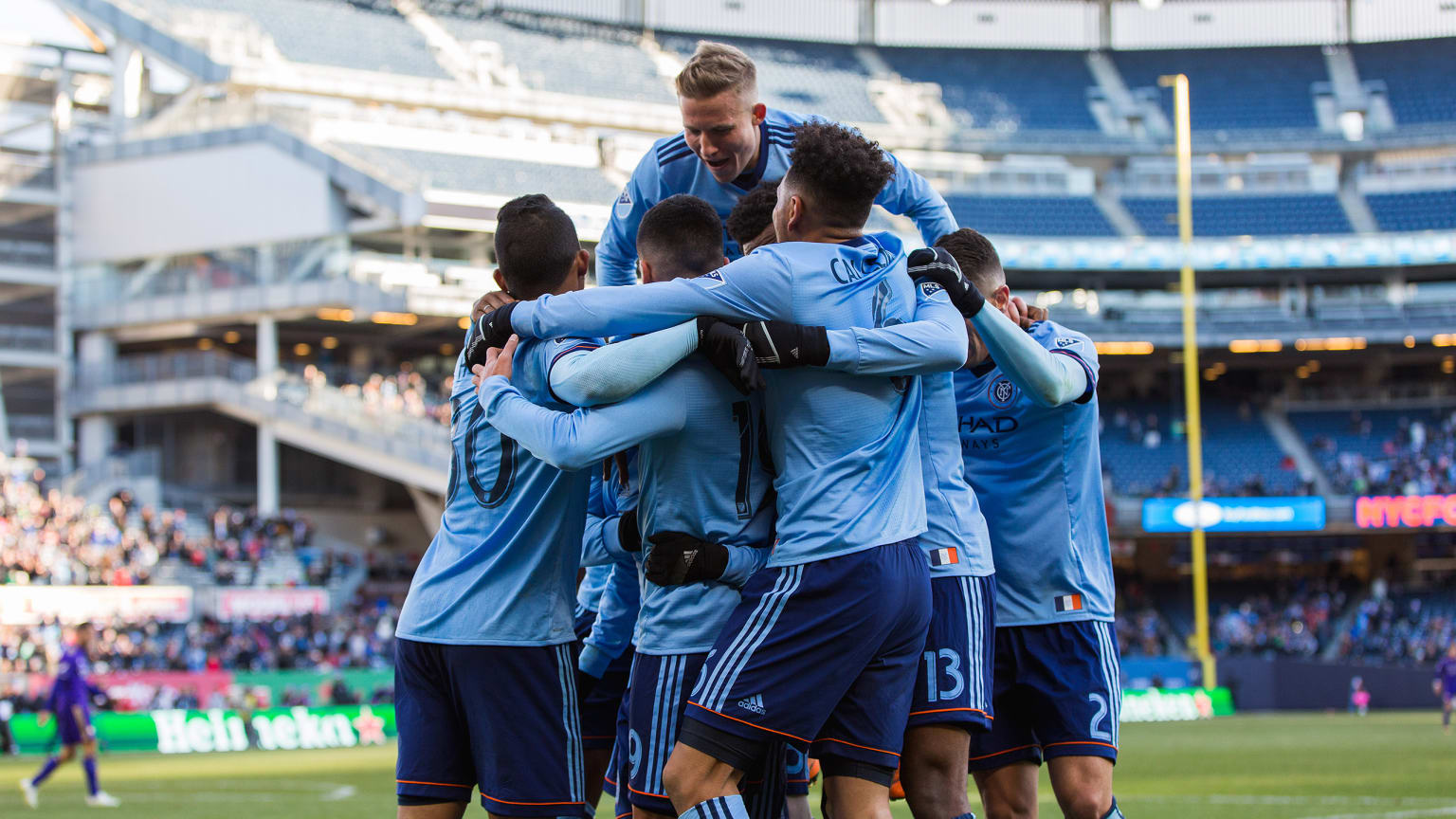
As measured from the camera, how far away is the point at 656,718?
4648 mm

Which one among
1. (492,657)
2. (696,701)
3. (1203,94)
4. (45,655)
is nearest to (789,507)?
(696,701)

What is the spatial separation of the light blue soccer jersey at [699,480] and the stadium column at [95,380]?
41.3 metres

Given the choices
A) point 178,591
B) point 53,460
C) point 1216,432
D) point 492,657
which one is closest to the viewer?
point 492,657

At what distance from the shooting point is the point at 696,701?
444 cm

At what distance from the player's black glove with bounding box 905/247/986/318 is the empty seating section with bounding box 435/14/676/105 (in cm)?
4317

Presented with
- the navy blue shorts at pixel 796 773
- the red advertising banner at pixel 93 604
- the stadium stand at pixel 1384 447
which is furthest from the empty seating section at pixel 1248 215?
the navy blue shorts at pixel 796 773

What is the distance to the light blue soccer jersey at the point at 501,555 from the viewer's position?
4945 millimetres

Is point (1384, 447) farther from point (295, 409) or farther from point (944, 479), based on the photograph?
point (944, 479)

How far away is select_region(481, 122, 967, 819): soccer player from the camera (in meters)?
4.42

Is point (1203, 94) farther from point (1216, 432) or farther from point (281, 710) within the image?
point (281, 710)

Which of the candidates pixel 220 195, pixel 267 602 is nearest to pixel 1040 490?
pixel 267 602

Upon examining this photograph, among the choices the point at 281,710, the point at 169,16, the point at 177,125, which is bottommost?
the point at 281,710

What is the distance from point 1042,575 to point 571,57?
45.5m

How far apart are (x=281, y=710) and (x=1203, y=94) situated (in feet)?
126
